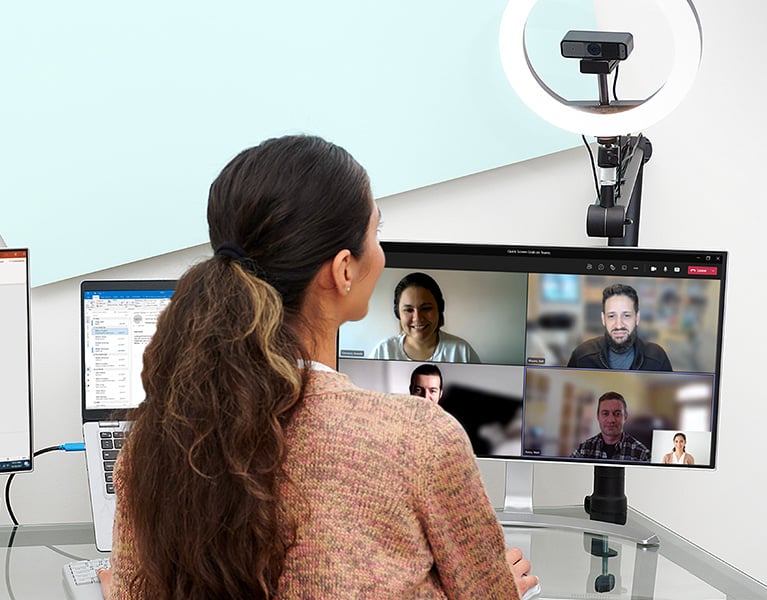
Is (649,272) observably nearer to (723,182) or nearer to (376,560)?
(723,182)

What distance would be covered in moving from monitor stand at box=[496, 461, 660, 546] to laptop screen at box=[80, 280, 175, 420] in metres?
0.64

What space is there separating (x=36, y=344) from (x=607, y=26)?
1.18 meters

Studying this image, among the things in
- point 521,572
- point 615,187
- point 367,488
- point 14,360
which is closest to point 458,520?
point 367,488

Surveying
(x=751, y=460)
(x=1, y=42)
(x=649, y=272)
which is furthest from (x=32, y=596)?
(x=751, y=460)

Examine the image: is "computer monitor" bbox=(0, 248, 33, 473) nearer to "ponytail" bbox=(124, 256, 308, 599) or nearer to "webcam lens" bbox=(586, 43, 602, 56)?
"ponytail" bbox=(124, 256, 308, 599)

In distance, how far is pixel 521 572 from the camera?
131cm

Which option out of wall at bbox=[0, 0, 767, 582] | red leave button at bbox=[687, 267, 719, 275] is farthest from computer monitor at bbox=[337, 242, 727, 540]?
wall at bbox=[0, 0, 767, 582]

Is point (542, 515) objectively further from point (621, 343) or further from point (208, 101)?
point (208, 101)

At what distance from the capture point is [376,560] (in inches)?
32.3

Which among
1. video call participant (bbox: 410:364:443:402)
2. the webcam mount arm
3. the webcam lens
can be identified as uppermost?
the webcam lens

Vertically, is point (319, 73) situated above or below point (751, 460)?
above

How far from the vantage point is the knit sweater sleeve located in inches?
32.6

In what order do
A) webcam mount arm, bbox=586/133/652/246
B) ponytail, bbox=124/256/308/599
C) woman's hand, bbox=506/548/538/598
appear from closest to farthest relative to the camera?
ponytail, bbox=124/256/308/599 → woman's hand, bbox=506/548/538/598 → webcam mount arm, bbox=586/133/652/246

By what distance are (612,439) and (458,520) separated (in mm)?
730
